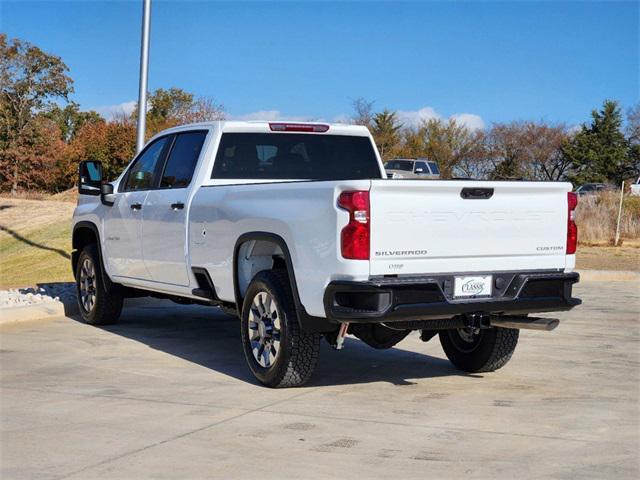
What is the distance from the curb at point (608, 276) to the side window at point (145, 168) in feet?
31.5

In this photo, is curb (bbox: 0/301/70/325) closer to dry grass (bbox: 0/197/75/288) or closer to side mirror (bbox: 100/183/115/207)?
side mirror (bbox: 100/183/115/207)

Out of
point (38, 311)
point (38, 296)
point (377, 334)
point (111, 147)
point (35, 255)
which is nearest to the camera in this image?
point (377, 334)

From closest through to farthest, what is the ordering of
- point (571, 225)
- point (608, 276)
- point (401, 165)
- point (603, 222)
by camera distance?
point (571, 225), point (608, 276), point (603, 222), point (401, 165)

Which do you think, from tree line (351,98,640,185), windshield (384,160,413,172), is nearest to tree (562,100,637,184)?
tree line (351,98,640,185)

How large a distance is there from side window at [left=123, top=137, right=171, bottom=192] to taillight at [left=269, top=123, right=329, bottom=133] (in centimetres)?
123

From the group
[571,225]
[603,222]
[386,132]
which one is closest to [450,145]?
[386,132]

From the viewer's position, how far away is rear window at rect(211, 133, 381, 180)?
8.61 meters

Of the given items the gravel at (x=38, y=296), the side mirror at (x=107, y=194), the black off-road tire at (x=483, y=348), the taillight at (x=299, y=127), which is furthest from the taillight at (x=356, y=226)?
the gravel at (x=38, y=296)

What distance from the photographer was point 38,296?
12.0 metres

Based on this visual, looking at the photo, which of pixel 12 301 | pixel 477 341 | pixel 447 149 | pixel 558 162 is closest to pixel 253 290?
pixel 477 341

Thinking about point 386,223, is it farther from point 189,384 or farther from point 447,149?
point 447,149

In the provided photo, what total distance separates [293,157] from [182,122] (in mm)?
37702

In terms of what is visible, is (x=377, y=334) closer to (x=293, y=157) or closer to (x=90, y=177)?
(x=293, y=157)

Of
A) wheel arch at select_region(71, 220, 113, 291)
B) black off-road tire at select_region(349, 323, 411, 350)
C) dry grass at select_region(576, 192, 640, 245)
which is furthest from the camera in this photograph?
dry grass at select_region(576, 192, 640, 245)
